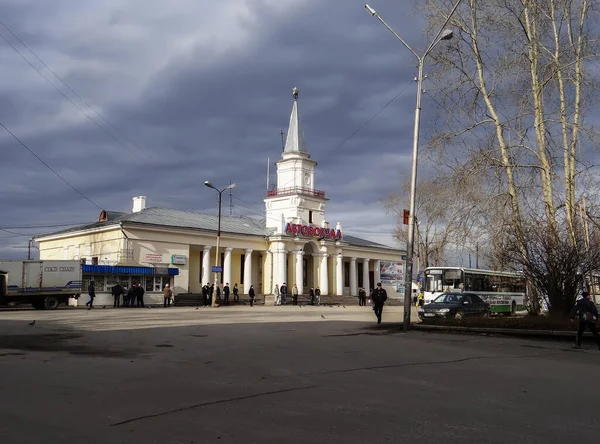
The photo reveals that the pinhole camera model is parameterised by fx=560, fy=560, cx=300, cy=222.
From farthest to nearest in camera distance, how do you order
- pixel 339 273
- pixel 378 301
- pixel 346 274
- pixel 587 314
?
pixel 346 274
pixel 339 273
pixel 378 301
pixel 587 314

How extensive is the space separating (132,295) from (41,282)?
20.5 ft

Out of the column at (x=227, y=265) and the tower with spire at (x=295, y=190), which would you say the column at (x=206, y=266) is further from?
the tower with spire at (x=295, y=190)

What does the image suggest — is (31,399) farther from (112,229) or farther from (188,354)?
(112,229)

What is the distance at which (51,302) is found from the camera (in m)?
36.1

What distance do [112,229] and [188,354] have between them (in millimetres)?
38088

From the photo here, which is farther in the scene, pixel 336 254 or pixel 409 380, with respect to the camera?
pixel 336 254

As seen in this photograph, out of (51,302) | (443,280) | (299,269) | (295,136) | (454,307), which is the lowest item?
(51,302)

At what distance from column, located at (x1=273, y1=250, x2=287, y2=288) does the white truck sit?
23.8 metres

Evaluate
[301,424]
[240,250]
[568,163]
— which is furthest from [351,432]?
[240,250]

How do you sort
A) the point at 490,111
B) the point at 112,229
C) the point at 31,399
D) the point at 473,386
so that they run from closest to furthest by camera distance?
the point at 31,399, the point at 473,386, the point at 490,111, the point at 112,229

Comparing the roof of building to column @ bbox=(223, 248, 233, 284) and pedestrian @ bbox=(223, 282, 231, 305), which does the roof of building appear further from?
pedestrian @ bbox=(223, 282, 231, 305)

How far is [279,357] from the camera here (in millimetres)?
11258

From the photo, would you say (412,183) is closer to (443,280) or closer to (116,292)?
(443,280)

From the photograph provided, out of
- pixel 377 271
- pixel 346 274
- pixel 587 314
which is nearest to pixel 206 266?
pixel 346 274
